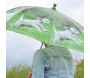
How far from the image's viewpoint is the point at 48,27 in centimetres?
175

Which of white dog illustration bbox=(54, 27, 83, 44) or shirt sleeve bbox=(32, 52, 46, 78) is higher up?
white dog illustration bbox=(54, 27, 83, 44)

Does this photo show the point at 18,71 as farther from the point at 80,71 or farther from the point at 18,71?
the point at 80,71

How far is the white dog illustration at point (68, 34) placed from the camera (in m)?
1.76

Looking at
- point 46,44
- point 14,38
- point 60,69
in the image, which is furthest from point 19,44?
point 60,69

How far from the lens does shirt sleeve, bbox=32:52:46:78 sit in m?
1.70

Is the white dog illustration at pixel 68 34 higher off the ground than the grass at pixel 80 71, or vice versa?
the white dog illustration at pixel 68 34

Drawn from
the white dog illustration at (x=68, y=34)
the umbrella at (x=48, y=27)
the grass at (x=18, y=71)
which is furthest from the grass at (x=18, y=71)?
the white dog illustration at (x=68, y=34)

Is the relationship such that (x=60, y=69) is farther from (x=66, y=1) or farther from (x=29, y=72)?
(x=66, y=1)

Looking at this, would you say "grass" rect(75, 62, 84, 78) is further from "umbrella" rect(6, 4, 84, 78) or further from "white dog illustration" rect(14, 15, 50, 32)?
"white dog illustration" rect(14, 15, 50, 32)

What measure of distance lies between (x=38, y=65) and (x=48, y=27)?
0.21m

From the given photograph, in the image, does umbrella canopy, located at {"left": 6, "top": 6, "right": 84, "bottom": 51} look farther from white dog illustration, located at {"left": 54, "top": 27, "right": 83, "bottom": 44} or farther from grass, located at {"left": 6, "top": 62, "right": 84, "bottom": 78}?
grass, located at {"left": 6, "top": 62, "right": 84, "bottom": 78}

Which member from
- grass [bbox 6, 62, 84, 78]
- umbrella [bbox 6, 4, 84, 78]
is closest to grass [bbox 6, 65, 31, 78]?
grass [bbox 6, 62, 84, 78]

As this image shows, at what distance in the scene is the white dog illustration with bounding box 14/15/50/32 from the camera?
5.65 ft

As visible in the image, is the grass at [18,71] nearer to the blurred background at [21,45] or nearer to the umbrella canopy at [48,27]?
the blurred background at [21,45]
